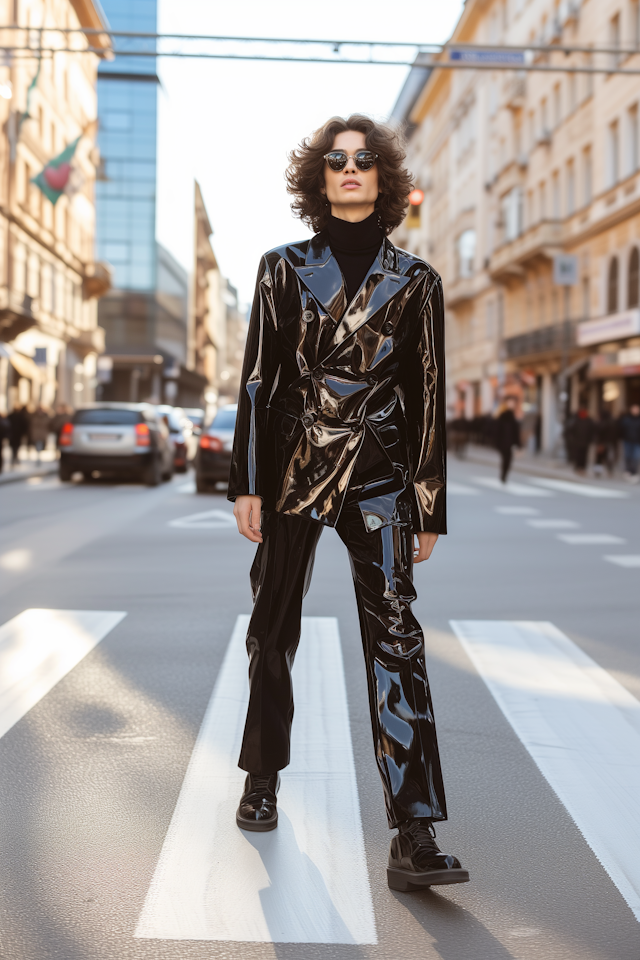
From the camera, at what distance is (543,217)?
45.6 metres

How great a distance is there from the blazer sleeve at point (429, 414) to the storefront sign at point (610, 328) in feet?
101

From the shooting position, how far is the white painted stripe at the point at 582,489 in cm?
2044

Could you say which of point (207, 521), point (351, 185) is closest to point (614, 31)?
point (207, 521)

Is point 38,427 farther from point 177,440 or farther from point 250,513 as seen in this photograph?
point 250,513

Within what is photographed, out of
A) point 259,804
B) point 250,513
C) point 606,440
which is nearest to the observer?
point 250,513

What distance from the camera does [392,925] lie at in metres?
2.69

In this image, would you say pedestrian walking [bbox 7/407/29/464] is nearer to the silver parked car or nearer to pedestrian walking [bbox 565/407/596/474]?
the silver parked car

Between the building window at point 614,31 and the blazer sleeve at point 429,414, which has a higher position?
the building window at point 614,31

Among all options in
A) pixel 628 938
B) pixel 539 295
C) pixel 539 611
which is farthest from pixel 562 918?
pixel 539 295

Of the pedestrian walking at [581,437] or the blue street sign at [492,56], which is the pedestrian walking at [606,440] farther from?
the blue street sign at [492,56]

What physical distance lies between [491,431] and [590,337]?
9251 mm

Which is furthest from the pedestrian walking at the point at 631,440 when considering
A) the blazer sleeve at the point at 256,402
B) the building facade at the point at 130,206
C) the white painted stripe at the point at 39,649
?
the building facade at the point at 130,206

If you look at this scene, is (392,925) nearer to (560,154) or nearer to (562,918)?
(562,918)

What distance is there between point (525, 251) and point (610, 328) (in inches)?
461
